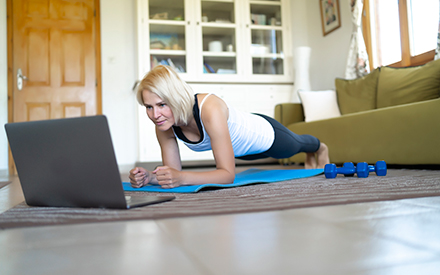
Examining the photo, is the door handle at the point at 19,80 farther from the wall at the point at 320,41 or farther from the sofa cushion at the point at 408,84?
the sofa cushion at the point at 408,84

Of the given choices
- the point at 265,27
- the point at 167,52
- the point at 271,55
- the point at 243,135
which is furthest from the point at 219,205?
the point at 265,27

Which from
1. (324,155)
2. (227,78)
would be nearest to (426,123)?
(324,155)

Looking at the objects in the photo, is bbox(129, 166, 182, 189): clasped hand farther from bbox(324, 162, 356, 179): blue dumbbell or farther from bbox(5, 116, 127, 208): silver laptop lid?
bbox(324, 162, 356, 179): blue dumbbell

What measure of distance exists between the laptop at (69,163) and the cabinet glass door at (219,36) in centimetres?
313

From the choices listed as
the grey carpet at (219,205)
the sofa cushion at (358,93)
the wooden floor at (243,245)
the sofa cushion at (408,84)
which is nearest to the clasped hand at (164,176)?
the grey carpet at (219,205)

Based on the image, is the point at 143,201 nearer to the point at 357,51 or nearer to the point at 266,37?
the point at 357,51

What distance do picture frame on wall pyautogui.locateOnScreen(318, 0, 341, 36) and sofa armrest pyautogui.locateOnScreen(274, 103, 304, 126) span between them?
118cm

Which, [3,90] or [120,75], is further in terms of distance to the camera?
[120,75]

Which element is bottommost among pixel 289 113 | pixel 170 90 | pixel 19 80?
pixel 170 90

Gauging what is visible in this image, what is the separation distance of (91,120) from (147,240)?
0.34 meters

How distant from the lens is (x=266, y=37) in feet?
13.7

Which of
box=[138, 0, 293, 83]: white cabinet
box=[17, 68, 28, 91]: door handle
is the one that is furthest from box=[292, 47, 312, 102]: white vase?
box=[17, 68, 28, 91]: door handle

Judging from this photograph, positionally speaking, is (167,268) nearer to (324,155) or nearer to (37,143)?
(37,143)

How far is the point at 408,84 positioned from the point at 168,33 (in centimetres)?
250
